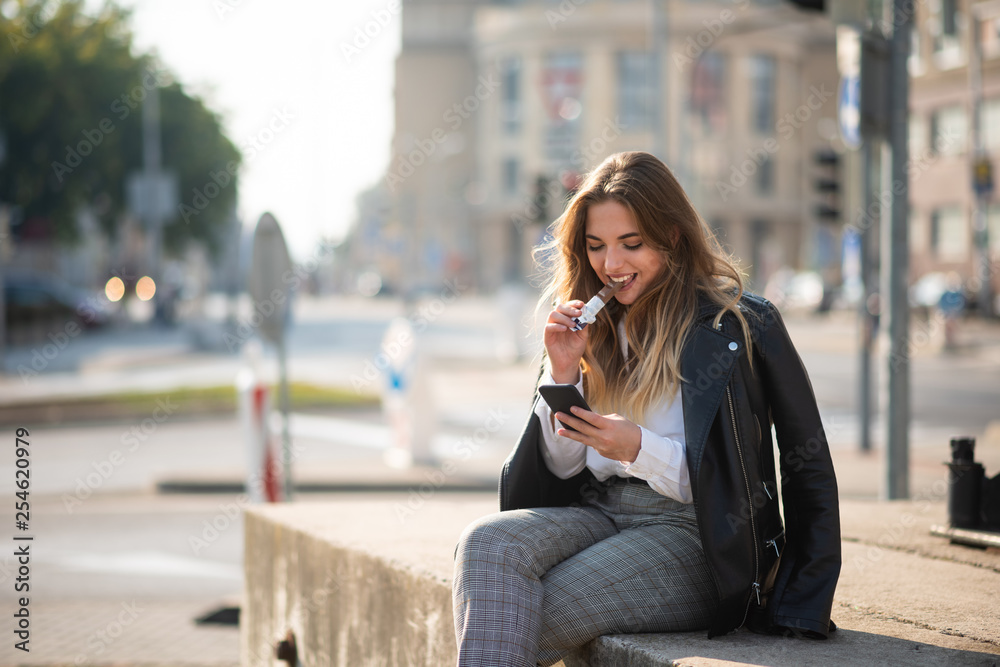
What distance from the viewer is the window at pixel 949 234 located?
1548 inches

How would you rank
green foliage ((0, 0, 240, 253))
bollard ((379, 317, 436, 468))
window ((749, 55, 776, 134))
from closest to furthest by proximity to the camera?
1. bollard ((379, 317, 436, 468))
2. green foliage ((0, 0, 240, 253))
3. window ((749, 55, 776, 134))

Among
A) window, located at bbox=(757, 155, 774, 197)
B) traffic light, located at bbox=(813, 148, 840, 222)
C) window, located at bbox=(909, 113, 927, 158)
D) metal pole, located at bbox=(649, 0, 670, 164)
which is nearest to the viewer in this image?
traffic light, located at bbox=(813, 148, 840, 222)

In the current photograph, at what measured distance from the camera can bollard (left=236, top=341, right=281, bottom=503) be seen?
714 cm

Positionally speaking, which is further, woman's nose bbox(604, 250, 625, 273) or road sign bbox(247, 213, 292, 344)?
road sign bbox(247, 213, 292, 344)

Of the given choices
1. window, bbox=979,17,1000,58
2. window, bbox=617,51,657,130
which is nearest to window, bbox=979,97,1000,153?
window, bbox=979,17,1000,58

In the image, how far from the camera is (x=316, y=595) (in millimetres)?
3787

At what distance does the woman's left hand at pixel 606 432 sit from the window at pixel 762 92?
69538 mm

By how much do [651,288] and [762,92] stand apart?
230 feet

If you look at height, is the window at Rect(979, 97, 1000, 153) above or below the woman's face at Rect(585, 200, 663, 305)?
above

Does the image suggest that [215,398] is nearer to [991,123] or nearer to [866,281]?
[866,281]

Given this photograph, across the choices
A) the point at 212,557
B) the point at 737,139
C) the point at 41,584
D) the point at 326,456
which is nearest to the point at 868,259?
the point at 326,456
